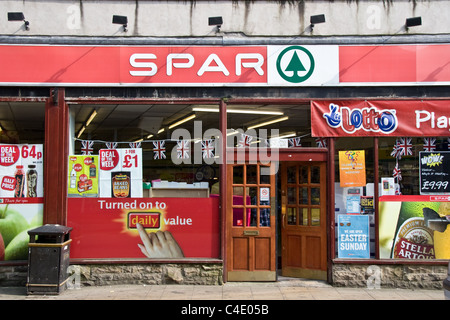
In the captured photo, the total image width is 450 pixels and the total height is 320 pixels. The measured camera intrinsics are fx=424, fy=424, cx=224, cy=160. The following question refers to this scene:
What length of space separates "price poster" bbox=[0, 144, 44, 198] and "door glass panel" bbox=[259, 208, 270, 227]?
13.1 feet

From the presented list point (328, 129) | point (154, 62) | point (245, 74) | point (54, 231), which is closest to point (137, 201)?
point (54, 231)

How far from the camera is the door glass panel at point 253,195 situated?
7.86 m

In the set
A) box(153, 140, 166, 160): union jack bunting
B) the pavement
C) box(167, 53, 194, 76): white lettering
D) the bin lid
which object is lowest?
the pavement

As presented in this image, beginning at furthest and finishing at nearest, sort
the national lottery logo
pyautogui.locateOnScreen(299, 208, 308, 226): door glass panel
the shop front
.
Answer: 1. pyautogui.locateOnScreen(299, 208, 308, 226): door glass panel
2. the national lottery logo
3. the shop front

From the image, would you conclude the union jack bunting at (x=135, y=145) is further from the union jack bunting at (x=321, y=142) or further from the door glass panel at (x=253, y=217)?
the union jack bunting at (x=321, y=142)

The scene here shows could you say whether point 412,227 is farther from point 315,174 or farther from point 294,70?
point 294,70

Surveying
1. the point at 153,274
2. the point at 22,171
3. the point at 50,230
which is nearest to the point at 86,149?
the point at 22,171

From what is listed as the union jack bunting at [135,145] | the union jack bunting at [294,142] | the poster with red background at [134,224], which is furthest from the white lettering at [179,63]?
the poster with red background at [134,224]

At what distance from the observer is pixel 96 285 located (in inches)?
294

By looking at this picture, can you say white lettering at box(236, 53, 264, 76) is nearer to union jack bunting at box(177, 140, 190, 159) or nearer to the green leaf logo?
the green leaf logo

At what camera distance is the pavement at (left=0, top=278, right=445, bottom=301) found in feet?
22.4

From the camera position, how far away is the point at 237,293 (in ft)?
23.2

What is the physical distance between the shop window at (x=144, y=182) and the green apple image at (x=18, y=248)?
0.83 meters

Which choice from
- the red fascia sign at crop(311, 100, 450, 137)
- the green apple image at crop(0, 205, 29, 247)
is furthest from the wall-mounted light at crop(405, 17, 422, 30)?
the green apple image at crop(0, 205, 29, 247)
